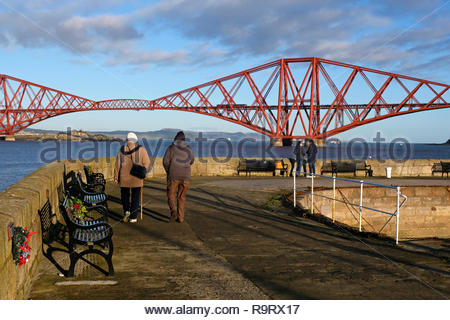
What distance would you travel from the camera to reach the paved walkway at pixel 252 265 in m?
4.13

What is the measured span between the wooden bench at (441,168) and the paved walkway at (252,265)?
13203mm

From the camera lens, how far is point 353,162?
19484 millimetres

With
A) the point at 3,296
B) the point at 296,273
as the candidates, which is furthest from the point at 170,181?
the point at 3,296

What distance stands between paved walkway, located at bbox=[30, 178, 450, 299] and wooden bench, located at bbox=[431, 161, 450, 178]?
13.2 m

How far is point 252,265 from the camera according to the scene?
5.08 m

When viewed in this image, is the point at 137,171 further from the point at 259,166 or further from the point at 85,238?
the point at 259,166

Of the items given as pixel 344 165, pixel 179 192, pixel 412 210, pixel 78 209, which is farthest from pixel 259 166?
pixel 78 209

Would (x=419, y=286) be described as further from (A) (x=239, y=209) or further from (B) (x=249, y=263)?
(A) (x=239, y=209)

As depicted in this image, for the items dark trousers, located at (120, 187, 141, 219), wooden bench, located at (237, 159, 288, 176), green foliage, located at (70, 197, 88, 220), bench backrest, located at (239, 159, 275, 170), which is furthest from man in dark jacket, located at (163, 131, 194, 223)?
bench backrest, located at (239, 159, 275, 170)

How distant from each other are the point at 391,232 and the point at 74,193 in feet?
34.8

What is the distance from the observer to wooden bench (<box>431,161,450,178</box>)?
19.8 m

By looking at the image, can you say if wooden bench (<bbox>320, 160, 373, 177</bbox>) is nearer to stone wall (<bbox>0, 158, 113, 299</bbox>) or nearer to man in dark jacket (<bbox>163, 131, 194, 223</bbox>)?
man in dark jacket (<bbox>163, 131, 194, 223</bbox>)

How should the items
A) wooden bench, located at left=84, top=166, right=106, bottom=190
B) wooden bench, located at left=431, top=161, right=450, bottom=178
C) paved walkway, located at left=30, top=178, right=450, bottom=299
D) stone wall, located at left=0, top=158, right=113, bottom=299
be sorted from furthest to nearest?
1. wooden bench, located at left=431, top=161, right=450, bottom=178
2. wooden bench, located at left=84, top=166, right=106, bottom=190
3. paved walkway, located at left=30, top=178, right=450, bottom=299
4. stone wall, located at left=0, top=158, right=113, bottom=299

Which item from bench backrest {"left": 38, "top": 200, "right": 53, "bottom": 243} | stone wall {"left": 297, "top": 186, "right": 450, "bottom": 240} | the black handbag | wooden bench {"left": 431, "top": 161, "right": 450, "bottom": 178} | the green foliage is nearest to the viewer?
bench backrest {"left": 38, "top": 200, "right": 53, "bottom": 243}
